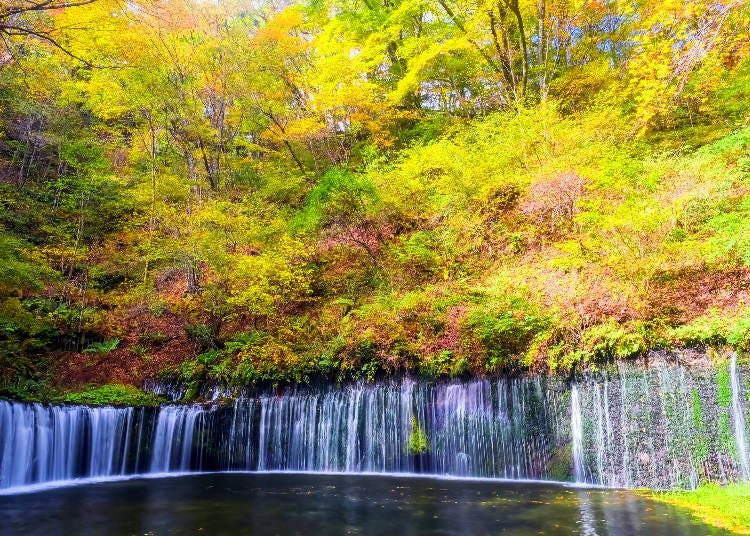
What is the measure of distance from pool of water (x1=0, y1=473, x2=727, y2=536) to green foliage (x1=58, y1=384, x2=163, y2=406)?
8.38 ft

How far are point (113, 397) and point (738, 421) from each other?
41.5ft

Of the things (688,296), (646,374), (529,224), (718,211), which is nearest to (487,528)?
(646,374)

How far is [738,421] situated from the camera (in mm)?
6641

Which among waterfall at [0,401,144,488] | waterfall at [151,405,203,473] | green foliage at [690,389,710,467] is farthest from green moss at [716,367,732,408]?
waterfall at [0,401,144,488]

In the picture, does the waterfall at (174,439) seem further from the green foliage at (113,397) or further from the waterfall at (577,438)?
the waterfall at (577,438)

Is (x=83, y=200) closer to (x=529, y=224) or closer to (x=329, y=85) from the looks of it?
(x=329, y=85)

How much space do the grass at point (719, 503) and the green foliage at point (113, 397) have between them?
10.7 meters

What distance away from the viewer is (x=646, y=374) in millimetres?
7520

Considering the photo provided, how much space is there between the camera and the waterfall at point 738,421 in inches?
255

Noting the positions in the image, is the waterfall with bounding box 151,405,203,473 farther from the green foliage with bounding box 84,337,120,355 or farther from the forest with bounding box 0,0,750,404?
the green foliage with bounding box 84,337,120,355

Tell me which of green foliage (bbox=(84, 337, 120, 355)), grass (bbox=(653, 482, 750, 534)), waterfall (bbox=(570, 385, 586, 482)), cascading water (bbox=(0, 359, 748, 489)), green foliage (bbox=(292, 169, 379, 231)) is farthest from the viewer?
green foliage (bbox=(84, 337, 120, 355))

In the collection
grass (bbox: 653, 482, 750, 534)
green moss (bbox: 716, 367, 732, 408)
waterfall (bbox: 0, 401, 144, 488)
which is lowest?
grass (bbox: 653, 482, 750, 534)

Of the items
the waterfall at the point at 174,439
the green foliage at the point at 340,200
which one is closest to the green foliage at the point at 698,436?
the green foliage at the point at 340,200

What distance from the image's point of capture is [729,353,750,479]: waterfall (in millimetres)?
6477
